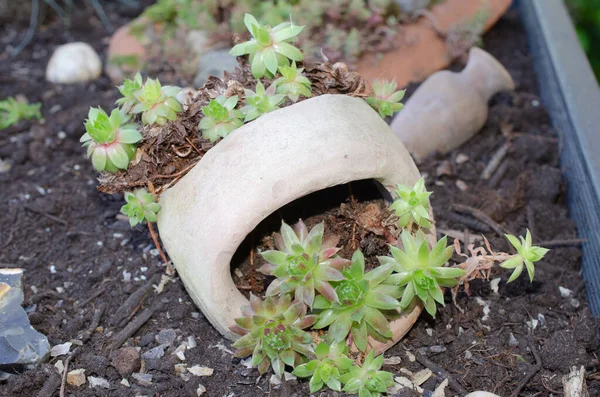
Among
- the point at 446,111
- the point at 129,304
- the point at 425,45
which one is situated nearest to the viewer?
the point at 129,304

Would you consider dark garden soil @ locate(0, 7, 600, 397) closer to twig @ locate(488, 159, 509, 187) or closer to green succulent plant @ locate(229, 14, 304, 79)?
twig @ locate(488, 159, 509, 187)

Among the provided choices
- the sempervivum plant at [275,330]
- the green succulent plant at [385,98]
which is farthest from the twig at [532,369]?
the green succulent plant at [385,98]

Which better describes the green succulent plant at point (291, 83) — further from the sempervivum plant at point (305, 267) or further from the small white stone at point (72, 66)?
the small white stone at point (72, 66)

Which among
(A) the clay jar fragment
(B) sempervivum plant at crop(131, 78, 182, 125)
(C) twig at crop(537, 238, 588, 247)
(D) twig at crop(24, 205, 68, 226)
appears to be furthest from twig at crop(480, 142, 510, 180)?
(D) twig at crop(24, 205, 68, 226)

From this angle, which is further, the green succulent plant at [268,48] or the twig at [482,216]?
the twig at [482,216]

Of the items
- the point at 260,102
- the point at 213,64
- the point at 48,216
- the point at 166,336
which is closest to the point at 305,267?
the point at 260,102

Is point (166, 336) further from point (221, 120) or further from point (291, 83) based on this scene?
point (291, 83)
